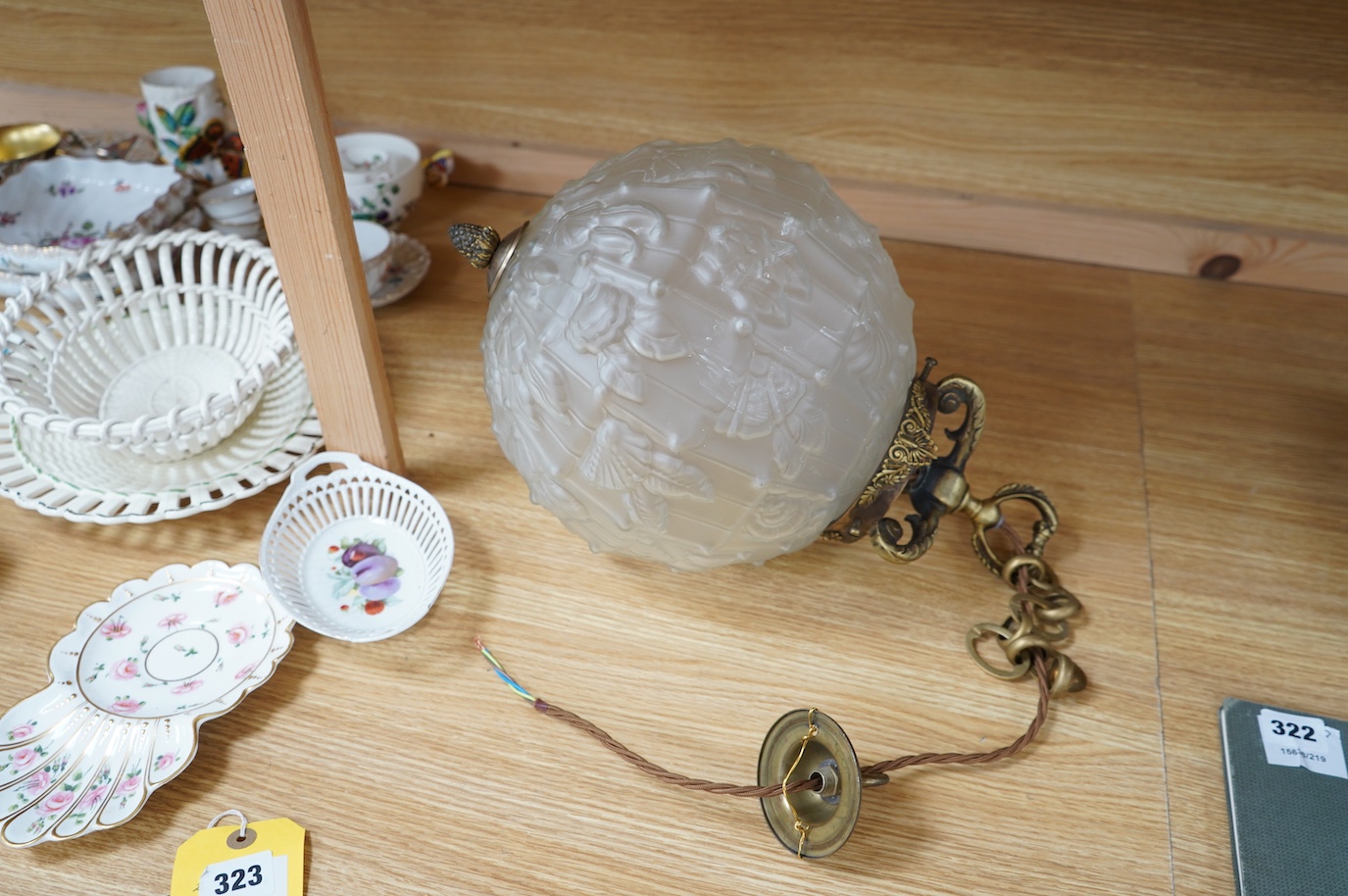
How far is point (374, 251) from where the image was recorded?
1145 mm

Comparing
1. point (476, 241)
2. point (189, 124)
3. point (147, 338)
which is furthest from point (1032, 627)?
point (189, 124)

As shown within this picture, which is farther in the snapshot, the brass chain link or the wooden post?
the brass chain link

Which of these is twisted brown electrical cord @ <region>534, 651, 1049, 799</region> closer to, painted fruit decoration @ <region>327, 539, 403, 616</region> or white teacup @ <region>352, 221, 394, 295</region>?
painted fruit decoration @ <region>327, 539, 403, 616</region>

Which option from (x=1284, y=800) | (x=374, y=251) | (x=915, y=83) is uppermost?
(x=915, y=83)

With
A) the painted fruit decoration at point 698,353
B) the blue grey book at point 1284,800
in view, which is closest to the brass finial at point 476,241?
the painted fruit decoration at point 698,353

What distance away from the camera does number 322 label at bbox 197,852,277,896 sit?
66cm

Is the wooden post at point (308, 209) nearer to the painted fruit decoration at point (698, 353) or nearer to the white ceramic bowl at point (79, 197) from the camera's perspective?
the painted fruit decoration at point (698, 353)

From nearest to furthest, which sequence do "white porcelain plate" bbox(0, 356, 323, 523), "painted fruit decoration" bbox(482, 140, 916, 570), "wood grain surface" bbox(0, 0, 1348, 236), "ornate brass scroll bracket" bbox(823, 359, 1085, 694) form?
1. "painted fruit decoration" bbox(482, 140, 916, 570)
2. "ornate brass scroll bracket" bbox(823, 359, 1085, 694)
3. "white porcelain plate" bbox(0, 356, 323, 523)
4. "wood grain surface" bbox(0, 0, 1348, 236)

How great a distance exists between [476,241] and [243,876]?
1.60 feet

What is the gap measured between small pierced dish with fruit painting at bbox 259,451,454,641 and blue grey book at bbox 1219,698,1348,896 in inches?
25.9

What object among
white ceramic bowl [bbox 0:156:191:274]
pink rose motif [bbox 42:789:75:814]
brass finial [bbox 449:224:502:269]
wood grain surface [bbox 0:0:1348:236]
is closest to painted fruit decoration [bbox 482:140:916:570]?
brass finial [bbox 449:224:502:269]

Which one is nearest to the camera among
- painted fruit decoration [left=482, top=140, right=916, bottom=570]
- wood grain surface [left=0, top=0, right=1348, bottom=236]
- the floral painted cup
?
painted fruit decoration [left=482, top=140, right=916, bottom=570]

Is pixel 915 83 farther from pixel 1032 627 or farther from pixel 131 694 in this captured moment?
pixel 131 694

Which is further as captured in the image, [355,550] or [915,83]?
[915,83]
